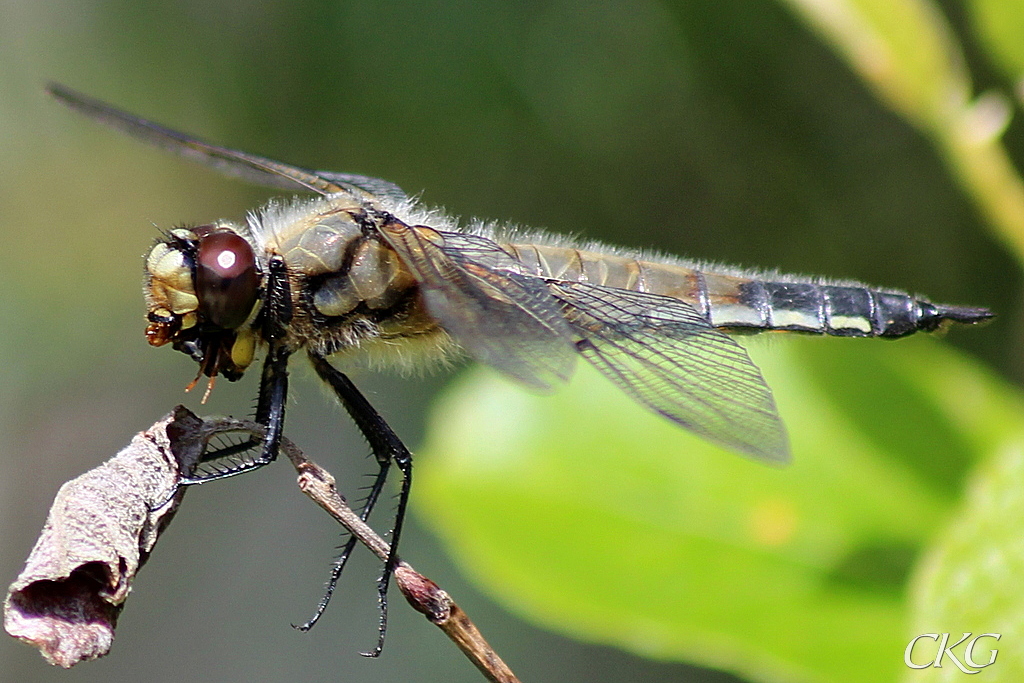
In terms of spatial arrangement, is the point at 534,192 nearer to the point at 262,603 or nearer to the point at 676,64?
the point at 676,64

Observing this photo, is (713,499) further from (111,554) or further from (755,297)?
(111,554)

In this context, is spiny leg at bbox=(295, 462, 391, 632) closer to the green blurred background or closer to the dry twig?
the dry twig

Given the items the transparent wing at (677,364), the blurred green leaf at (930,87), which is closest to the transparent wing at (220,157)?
the transparent wing at (677,364)

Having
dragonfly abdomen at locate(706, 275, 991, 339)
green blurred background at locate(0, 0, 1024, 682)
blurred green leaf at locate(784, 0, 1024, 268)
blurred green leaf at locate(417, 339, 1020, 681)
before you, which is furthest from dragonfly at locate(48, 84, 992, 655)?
green blurred background at locate(0, 0, 1024, 682)

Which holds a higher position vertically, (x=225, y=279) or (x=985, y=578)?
(x=225, y=279)

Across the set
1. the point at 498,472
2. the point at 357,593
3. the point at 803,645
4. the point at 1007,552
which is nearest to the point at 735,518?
the point at 803,645

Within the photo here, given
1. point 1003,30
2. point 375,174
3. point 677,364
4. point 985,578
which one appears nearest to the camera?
point 985,578

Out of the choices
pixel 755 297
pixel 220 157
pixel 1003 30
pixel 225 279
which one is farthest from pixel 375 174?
pixel 1003 30
